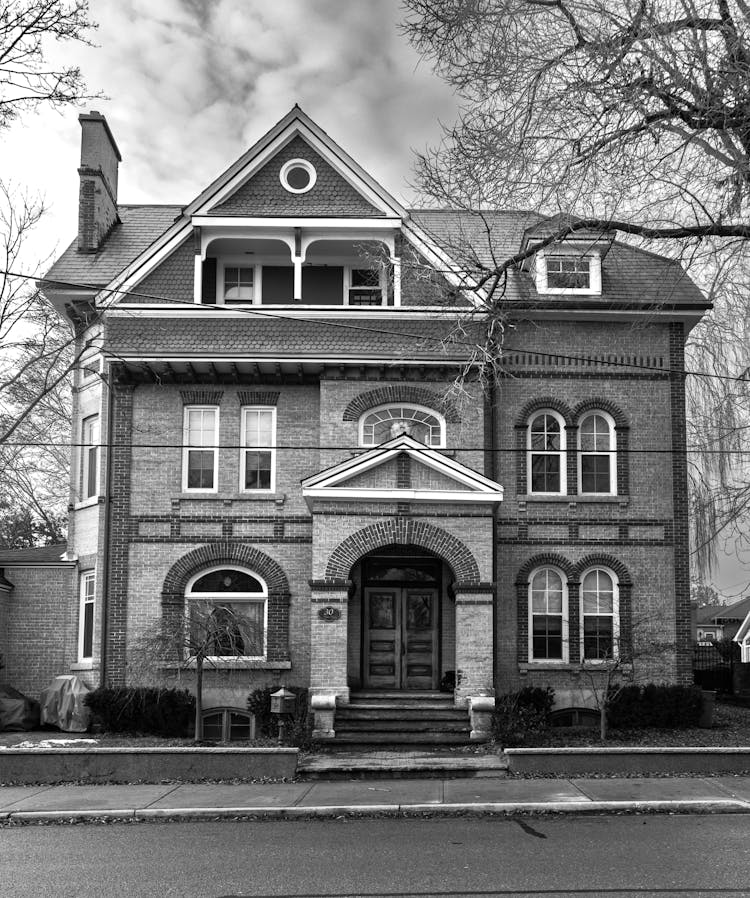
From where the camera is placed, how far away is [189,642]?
2042 centimetres

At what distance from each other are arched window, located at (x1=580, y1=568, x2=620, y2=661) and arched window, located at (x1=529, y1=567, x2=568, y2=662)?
0.38 meters

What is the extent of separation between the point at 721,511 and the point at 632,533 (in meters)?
4.94

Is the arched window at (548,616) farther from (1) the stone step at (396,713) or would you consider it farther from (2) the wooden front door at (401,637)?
(1) the stone step at (396,713)

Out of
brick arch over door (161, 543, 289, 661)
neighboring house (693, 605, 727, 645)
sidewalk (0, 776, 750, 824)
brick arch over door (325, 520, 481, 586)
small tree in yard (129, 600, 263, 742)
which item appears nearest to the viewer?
sidewalk (0, 776, 750, 824)

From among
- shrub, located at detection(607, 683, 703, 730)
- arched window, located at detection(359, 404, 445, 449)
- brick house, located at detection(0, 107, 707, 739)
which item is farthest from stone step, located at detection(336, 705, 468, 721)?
arched window, located at detection(359, 404, 445, 449)

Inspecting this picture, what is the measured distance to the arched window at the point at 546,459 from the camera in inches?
899

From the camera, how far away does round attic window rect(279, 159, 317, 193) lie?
2303 centimetres

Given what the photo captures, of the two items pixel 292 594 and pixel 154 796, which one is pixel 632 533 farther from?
pixel 154 796

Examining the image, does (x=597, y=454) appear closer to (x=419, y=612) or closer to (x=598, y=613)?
(x=598, y=613)

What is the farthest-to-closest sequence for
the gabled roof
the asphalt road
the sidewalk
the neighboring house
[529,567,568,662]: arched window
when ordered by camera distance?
the neighboring house → the gabled roof → [529,567,568,662]: arched window → the sidewalk → the asphalt road

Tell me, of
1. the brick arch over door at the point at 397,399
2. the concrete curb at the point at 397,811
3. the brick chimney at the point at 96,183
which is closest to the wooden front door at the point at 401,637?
the brick arch over door at the point at 397,399

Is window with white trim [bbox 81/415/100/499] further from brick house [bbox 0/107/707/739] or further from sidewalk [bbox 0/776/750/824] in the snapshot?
sidewalk [bbox 0/776/750/824]

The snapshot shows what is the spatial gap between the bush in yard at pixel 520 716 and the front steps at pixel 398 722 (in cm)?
74

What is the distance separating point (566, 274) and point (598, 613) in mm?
6925
